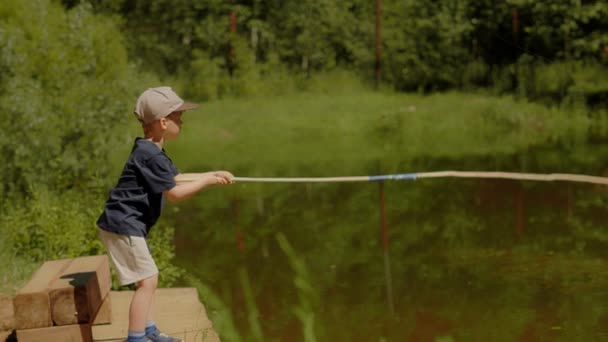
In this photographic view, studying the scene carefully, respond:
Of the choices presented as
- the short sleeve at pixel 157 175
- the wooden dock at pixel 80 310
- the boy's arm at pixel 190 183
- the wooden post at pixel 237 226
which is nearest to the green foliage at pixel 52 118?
the wooden post at pixel 237 226

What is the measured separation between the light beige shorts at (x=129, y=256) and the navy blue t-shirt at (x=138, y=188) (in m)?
0.04

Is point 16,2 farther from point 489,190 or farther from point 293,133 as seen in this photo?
point 293,133

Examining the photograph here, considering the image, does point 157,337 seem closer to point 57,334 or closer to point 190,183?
point 57,334

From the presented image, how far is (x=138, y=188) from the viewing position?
453 centimetres

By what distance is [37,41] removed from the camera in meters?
10.7

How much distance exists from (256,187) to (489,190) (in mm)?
3516

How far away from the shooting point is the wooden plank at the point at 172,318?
510 cm

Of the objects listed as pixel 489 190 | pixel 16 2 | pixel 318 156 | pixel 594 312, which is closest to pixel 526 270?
pixel 594 312

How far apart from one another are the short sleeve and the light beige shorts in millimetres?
279

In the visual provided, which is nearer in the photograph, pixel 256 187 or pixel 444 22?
pixel 256 187

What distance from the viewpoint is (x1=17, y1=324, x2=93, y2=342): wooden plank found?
4699mm

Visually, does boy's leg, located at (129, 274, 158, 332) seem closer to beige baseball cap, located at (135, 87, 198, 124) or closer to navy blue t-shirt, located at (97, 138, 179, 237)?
navy blue t-shirt, located at (97, 138, 179, 237)

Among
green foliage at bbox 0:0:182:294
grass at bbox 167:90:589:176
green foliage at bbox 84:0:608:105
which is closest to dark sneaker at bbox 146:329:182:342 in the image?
green foliage at bbox 0:0:182:294

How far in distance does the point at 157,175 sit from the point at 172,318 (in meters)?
1.34
